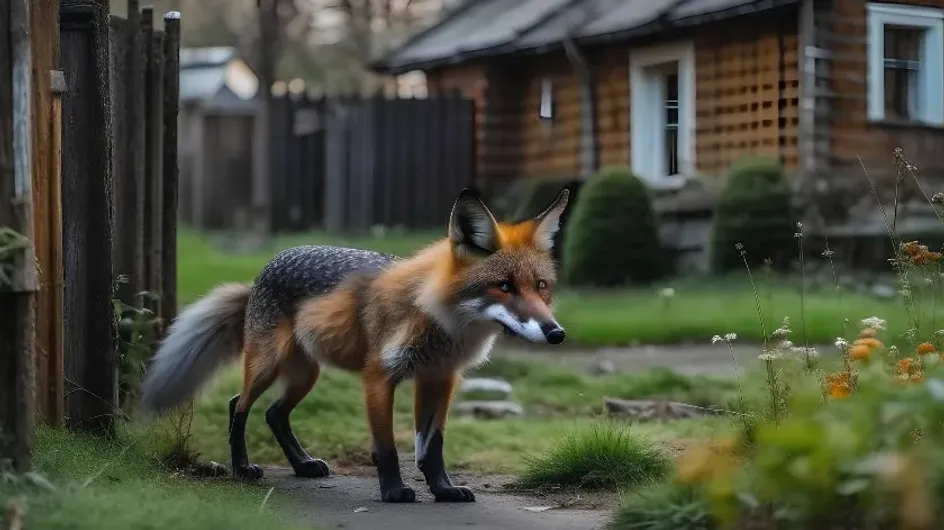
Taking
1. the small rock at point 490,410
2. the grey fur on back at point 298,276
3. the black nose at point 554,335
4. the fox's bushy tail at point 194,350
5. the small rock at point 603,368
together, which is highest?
the grey fur on back at point 298,276

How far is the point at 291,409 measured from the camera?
639cm

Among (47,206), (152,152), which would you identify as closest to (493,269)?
(47,206)

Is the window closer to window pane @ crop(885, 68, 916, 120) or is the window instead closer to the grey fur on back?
window pane @ crop(885, 68, 916, 120)

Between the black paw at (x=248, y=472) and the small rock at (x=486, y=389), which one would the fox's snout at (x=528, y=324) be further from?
the small rock at (x=486, y=389)

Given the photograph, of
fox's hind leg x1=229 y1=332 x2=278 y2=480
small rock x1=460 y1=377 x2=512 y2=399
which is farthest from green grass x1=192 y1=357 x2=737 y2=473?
fox's hind leg x1=229 y1=332 x2=278 y2=480

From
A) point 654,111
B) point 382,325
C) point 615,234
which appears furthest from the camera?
point 654,111

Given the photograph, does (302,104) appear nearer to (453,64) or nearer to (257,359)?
(453,64)

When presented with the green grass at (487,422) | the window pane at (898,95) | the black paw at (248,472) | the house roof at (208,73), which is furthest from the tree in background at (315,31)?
the black paw at (248,472)

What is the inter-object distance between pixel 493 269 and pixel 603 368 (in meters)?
6.26

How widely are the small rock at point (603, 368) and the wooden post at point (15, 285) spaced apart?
23.4 ft

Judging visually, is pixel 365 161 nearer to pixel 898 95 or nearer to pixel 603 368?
pixel 898 95

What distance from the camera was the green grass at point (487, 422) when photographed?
7184mm

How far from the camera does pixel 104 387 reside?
6266mm

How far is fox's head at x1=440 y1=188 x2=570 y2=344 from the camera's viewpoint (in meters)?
5.04
